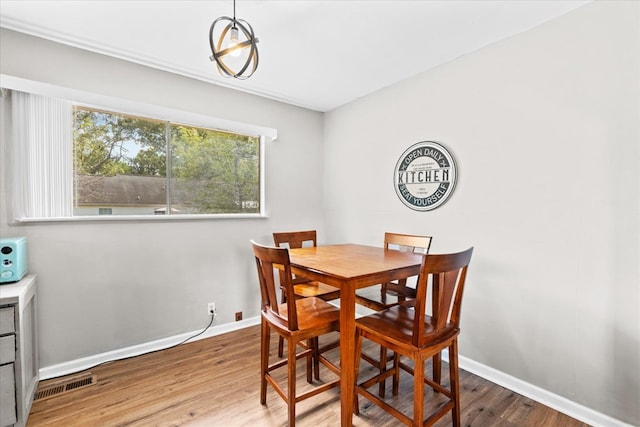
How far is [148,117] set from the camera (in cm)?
262

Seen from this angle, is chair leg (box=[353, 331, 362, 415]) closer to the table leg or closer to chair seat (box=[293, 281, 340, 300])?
the table leg

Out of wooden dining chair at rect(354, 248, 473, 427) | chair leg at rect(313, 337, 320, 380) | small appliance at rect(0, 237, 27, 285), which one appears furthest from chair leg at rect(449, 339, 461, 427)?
small appliance at rect(0, 237, 27, 285)

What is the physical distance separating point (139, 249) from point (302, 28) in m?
2.21

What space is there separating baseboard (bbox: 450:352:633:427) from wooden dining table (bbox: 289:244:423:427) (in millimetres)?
1057

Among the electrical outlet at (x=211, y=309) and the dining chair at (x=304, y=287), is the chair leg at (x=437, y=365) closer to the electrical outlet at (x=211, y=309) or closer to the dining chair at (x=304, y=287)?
the dining chair at (x=304, y=287)

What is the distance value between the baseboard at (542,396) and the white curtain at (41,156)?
3.40 meters

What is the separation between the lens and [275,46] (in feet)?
7.44

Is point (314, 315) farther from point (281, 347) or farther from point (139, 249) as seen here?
point (139, 249)

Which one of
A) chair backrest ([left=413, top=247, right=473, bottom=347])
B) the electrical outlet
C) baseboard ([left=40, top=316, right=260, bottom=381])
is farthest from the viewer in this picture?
the electrical outlet

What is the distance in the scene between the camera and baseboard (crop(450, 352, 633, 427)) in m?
1.74

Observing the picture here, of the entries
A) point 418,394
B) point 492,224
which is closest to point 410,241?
point 492,224

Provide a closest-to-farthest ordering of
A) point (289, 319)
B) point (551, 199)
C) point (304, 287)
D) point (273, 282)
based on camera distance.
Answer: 1. point (289, 319)
2. point (273, 282)
3. point (551, 199)
4. point (304, 287)

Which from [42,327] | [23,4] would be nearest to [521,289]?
[42,327]

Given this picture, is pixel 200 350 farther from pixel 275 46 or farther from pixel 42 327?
pixel 275 46
